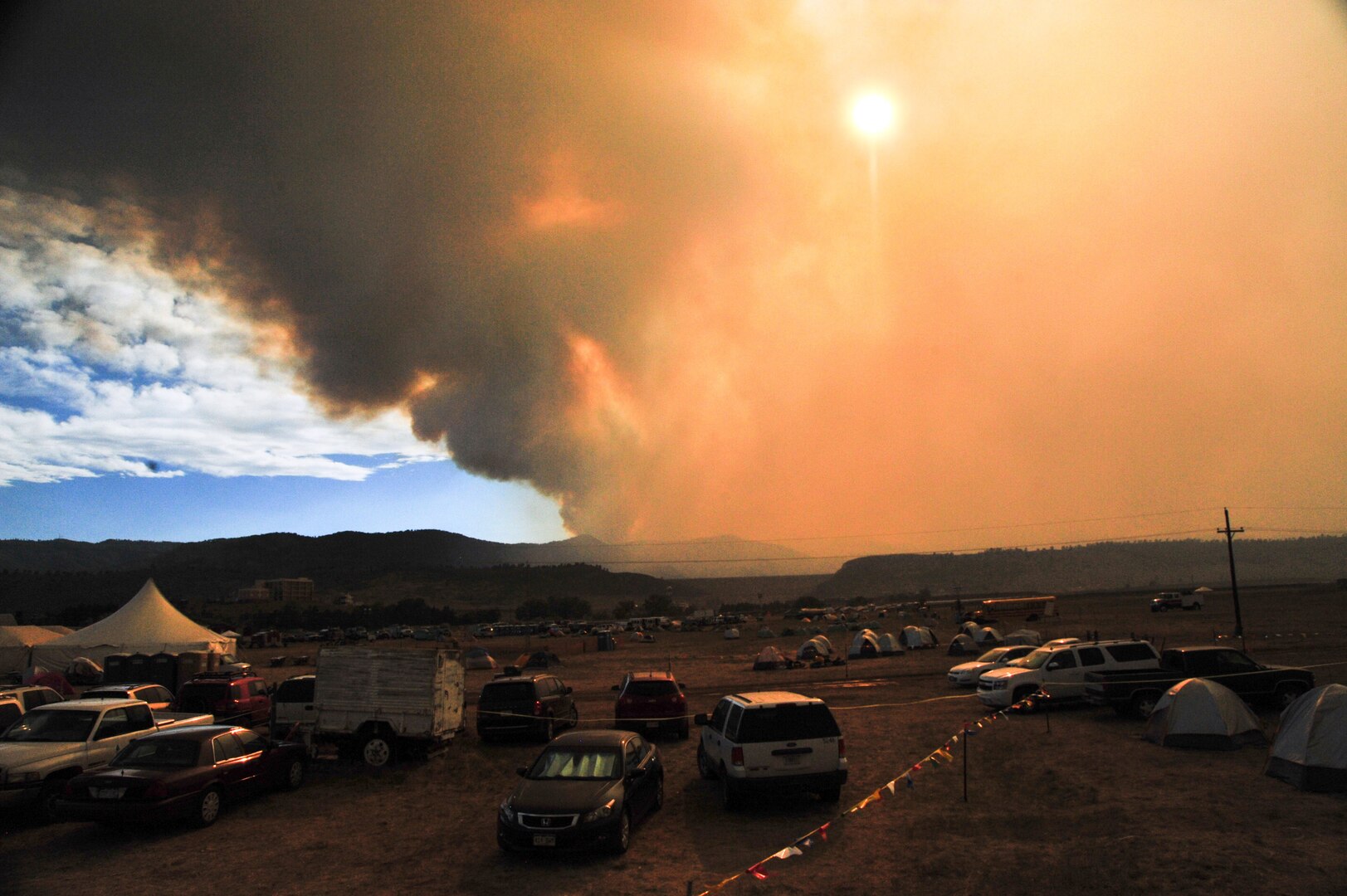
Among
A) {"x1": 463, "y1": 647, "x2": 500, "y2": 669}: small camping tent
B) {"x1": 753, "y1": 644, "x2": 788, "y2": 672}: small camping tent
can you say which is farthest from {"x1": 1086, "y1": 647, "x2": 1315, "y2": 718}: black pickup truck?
{"x1": 463, "y1": 647, "x2": 500, "y2": 669}: small camping tent

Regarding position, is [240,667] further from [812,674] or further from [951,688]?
[951,688]

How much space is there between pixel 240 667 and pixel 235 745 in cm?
2196

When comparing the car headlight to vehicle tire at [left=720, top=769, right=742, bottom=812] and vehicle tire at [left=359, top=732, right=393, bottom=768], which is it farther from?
vehicle tire at [left=359, top=732, right=393, bottom=768]

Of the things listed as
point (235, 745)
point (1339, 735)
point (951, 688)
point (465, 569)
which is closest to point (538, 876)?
point (235, 745)

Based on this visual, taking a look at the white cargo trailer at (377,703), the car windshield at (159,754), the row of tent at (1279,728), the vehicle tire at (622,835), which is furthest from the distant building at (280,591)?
the row of tent at (1279,728)

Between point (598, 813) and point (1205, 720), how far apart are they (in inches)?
510

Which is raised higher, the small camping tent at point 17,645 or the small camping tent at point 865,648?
the small camping tent at point 17,645

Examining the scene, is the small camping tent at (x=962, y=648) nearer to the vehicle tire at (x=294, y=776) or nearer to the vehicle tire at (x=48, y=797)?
the vehicle tire at (x=294, y=776)

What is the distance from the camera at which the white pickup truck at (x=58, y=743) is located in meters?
12.6

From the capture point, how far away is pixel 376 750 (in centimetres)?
1716

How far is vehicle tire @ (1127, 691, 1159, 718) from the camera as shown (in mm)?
19453

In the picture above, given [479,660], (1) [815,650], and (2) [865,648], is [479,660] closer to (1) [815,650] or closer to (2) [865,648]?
(1) [815,650]

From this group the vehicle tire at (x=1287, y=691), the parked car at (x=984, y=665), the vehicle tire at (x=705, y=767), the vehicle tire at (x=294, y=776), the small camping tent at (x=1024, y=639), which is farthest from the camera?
the small camping tent at (x=1024, y=639)

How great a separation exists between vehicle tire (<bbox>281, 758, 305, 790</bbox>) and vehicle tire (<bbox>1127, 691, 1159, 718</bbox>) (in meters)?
19.8
